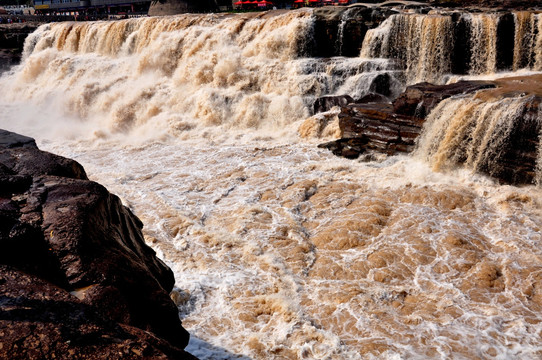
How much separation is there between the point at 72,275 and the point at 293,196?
5860 millimetres

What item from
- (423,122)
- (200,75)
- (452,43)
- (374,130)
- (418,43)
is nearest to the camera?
(423,122)

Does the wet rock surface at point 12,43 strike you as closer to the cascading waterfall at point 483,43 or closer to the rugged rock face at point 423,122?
the rugged rock face at point 423,122

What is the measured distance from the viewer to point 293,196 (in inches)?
339

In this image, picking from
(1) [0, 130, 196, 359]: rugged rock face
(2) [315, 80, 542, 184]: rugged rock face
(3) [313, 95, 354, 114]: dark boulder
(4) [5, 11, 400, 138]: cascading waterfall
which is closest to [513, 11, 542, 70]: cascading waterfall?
(2) [315, 80, 542, 184]: rugged rock face

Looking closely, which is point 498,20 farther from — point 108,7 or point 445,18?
point 108,7

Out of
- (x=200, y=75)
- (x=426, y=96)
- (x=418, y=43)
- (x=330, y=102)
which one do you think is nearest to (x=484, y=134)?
(x=426, y=96)

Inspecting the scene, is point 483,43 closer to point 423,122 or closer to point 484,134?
point 423,122

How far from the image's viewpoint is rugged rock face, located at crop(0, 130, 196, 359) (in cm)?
232

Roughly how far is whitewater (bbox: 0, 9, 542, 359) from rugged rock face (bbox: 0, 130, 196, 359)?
5.92 ft

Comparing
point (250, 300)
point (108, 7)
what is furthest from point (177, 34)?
point (108, 7)

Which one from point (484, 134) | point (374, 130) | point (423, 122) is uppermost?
point (423, 122)

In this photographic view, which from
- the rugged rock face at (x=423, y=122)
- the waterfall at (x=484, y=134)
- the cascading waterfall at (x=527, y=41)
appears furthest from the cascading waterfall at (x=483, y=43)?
the waterfall at (x=484, y=134)

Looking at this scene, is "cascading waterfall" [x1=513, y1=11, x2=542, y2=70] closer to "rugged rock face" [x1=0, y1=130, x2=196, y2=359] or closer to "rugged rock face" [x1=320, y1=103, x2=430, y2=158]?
"rugged rock face" [x1=320, y1=103, x2=430, y2=158]

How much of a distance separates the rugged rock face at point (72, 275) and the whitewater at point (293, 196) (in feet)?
5.92
